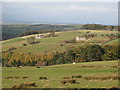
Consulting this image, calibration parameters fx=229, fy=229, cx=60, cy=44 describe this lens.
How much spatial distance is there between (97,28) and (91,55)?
12864cm

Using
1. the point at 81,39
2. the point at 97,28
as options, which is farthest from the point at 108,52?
the point at 97,28

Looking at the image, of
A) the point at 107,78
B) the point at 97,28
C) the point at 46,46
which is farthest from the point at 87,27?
the point at 107,78

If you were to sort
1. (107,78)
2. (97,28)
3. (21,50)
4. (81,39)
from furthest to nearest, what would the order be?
(97,28) < (81,39) < (21,50) < (107,78)

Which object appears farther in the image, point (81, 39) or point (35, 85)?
point (81, 39)

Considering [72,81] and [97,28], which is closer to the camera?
[72,81]

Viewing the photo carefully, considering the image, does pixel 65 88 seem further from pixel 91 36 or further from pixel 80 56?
pixel 91 36

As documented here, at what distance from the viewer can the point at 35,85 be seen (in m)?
17.8

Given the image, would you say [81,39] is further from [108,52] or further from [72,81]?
[72,81]

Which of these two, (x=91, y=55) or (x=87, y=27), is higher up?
(x=87, y=27)

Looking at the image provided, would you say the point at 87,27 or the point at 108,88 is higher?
the point at 87,27

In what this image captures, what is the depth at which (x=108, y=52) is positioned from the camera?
233ft

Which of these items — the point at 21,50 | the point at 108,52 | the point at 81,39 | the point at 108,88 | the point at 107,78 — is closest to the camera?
the point at 108,88

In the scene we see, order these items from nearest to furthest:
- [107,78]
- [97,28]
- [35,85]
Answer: [35,85], [107,78], [97,28]

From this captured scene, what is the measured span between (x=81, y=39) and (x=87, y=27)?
57.4 m
